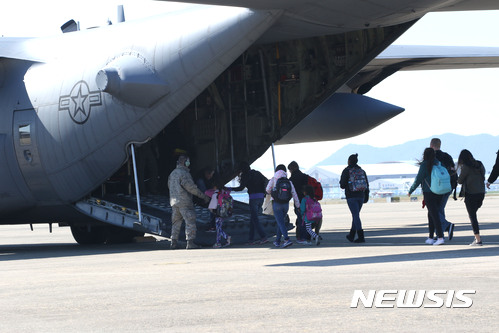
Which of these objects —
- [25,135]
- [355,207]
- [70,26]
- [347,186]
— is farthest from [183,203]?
[70,26]

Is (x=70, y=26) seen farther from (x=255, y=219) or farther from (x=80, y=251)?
(x=255, y=219)

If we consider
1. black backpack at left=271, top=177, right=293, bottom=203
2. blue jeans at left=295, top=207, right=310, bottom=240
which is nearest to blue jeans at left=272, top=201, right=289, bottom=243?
black backpack at left=271, top=177, right=293, bottom=203

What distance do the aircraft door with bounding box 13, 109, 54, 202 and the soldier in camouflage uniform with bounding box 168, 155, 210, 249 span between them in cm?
334

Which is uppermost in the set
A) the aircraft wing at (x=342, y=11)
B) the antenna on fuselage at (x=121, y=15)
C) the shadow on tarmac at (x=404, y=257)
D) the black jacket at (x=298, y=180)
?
the antenna on fuselage at (x=121, y=15)

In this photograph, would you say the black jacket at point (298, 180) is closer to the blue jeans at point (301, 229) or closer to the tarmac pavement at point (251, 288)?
the blue jeans at point (301, 229)

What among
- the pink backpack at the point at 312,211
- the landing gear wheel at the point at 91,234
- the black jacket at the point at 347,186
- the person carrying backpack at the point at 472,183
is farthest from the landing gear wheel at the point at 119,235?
the person carrying backpack at the point at 472,183

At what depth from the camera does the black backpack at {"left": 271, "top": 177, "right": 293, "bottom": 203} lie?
16562 mm

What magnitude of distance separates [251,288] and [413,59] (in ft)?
54.3

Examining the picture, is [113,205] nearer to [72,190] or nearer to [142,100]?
[72,190]

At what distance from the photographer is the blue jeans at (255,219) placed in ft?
58.9

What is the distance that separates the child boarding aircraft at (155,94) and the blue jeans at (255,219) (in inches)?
77.4

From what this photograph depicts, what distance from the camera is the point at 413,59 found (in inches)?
984

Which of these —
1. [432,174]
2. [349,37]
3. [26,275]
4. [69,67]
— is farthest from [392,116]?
[26,275]

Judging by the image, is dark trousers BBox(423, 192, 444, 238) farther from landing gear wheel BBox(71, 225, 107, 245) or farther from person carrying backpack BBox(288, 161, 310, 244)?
landing gear wheel BBox(71, 225, 107, 245)
